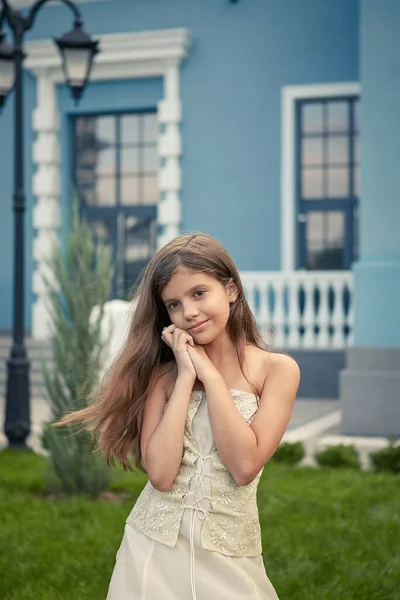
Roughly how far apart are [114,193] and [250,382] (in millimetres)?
12336

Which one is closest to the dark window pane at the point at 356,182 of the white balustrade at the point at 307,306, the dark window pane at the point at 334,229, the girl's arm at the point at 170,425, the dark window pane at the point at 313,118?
the dark window pane at the point at 334,229

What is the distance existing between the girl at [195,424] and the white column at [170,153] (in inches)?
442

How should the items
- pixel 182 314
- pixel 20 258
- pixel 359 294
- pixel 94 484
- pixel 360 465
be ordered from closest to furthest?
pixel 182 314
pixel 94 484
pixel 360 465
pixel 20 258
pixel 359 294

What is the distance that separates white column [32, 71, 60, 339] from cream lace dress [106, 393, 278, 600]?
12.0 m

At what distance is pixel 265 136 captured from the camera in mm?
13102

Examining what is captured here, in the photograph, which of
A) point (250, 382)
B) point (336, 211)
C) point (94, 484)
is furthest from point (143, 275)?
point (336, 211)

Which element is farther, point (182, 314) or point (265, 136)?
point (265, 136)

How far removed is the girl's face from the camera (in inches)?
83.3

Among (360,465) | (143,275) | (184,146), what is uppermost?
(184,146)

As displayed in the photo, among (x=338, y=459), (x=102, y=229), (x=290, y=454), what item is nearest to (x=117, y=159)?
(x=102, y=229)

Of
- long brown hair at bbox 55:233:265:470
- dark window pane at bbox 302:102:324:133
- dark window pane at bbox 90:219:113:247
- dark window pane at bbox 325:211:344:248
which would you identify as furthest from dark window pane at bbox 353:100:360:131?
long brown hair at bbox 55:233:265:470

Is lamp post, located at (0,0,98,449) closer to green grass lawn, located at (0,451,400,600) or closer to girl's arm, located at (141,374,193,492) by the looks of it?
green grass lawn, located at (0,451,400,600)

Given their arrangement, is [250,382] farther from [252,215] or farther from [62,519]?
[252,215]

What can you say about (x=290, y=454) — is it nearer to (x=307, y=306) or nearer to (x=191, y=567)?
(x=191, y=567)
